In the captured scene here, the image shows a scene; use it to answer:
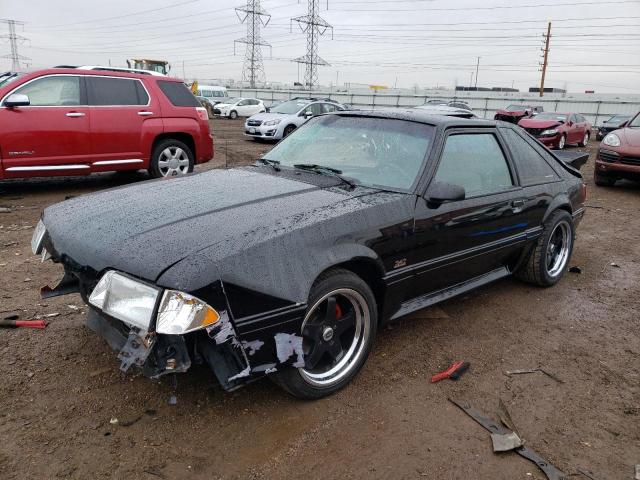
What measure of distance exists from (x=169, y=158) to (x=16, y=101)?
7.57 feet

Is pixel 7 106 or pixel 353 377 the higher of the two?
pixel 7 106

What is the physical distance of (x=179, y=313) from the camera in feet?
6.64

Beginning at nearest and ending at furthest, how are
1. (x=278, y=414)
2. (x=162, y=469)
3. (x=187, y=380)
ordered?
(x=162, y=469) → (x=278, y=414) → (x=187, y=380)

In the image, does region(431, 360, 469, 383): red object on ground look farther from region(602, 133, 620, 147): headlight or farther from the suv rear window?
region(602, 133, 620, 147): headlight

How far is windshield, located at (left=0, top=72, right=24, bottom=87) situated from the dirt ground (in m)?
3.99

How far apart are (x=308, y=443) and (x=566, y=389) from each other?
1.63 meters

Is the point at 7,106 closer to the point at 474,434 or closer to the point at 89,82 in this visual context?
the point at 89,82

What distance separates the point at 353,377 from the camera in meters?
2.81

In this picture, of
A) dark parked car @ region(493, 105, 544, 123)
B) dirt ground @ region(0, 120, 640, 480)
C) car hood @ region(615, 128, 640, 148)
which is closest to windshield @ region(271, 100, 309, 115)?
car hood @ region(615, 128, 640, 148)

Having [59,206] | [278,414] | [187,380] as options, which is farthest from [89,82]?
[278,414]

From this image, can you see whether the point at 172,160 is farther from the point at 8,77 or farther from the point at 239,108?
the point at 239,108

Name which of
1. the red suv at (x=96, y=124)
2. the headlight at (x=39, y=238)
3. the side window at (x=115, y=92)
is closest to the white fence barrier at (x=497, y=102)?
the red suv at (x=96, y=124)

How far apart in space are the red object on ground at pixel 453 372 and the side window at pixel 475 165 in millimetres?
1158

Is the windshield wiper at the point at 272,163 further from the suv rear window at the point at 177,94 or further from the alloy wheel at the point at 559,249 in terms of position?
the suv rear window at the point at 177,94
